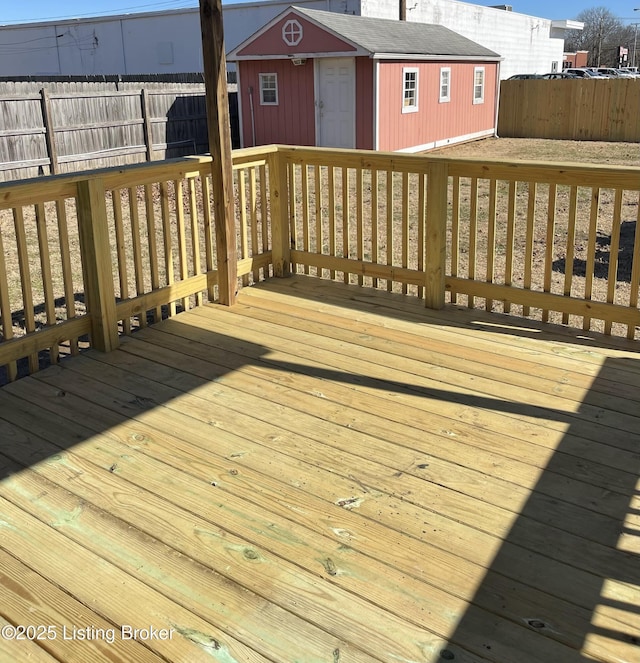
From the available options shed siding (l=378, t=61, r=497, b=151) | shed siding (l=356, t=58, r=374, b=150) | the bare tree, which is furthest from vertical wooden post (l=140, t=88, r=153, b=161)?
the bare tree

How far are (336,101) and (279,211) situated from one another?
1138 centimetres

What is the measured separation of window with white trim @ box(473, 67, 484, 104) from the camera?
19.8 m

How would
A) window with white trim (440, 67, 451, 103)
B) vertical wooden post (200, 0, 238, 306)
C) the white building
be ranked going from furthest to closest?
1. the white building
2. window with white trim (440, 67, 451, 103)
3. vertical wooden post (200, 0, 238, 306)

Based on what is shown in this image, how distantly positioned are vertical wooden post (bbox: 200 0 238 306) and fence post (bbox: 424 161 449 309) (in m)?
1.28

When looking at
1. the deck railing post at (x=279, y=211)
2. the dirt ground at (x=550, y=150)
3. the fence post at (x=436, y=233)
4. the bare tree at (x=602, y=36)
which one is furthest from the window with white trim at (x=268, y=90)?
the bare tree at (x=602, y=36)

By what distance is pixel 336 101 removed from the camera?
15.9 meters

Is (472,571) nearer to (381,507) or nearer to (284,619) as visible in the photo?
(381,507)

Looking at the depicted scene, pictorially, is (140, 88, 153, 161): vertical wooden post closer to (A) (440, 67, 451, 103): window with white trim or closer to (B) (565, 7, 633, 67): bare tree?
(A) (440, 67, 451, 103): window with white trim

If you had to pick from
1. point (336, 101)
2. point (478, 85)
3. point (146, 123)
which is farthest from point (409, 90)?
point (146, 123)

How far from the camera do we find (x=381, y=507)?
263cm

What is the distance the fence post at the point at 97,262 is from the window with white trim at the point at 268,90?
13561 millimetres

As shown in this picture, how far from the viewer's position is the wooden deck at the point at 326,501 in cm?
205

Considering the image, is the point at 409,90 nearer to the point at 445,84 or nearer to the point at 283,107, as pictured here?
the point at 445,84

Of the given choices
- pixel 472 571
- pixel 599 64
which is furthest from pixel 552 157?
pixel 599 64
